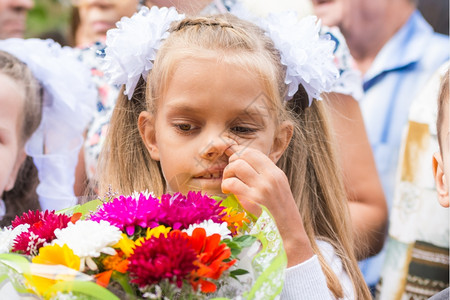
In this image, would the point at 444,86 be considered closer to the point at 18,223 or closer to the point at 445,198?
the point at 445,198

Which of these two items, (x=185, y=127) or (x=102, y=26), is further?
(x=102, y=26)

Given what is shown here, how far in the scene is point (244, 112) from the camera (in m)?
1.86

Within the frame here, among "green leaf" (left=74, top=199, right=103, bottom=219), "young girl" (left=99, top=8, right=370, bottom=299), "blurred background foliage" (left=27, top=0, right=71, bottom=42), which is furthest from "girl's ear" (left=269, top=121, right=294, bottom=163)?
"blurred background foliage" (left=27, top=0, right=71, bottom=42)

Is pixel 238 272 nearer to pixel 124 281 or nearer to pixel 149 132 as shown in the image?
pixel 124 281

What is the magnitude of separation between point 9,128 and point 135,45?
0.82 metres

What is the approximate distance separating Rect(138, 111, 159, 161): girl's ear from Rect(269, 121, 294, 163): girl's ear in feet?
1.28

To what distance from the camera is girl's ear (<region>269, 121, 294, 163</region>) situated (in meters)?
2.06

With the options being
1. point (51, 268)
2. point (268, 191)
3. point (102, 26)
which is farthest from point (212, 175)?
point (102, 26)

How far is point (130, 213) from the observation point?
56.9 inches

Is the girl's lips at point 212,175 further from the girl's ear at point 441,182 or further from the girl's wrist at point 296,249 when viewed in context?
the girl's ear at point 441,182

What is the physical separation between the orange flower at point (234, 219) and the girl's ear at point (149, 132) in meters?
0.56

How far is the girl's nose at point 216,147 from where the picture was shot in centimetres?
182

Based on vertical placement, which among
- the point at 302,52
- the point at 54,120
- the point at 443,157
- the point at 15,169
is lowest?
the point at 15,169

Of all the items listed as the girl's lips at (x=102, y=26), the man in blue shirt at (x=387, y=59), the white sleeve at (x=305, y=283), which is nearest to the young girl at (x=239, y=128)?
the white sleeve at (x=305, y=283)
